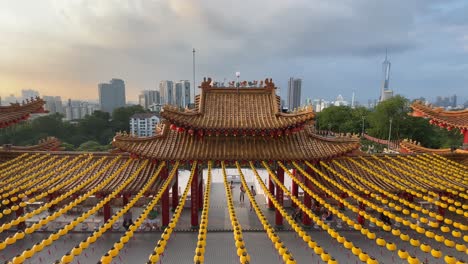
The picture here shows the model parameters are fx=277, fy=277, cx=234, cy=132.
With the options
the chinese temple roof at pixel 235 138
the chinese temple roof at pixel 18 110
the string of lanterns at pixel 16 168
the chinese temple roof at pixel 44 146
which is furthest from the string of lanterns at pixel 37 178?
the chinese temple roof at pixel 18 110

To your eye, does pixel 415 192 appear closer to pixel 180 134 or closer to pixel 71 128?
pixel 180 134

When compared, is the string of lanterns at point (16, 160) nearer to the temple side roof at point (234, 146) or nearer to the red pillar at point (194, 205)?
the temple side roof at point (234, 146)

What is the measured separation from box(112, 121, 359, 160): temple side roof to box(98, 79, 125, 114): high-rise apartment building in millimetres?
120616

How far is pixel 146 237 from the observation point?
13.6 m

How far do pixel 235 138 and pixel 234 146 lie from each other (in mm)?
556

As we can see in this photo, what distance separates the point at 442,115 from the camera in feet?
49.9

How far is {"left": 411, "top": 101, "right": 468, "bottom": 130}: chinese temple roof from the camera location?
14.7 metres

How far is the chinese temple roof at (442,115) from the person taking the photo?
1469cm

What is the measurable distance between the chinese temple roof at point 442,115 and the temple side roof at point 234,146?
490cm

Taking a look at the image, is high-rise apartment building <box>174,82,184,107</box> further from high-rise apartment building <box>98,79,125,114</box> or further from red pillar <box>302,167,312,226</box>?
red pillar <box>302,167,312,226</box>

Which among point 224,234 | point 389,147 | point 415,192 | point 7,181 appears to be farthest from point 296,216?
point 389,147

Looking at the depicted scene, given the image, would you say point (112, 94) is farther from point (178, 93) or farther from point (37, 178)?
point (37, 178)

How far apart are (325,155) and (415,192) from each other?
3.79m

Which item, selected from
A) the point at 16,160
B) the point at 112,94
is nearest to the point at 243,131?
the point at 16,160
